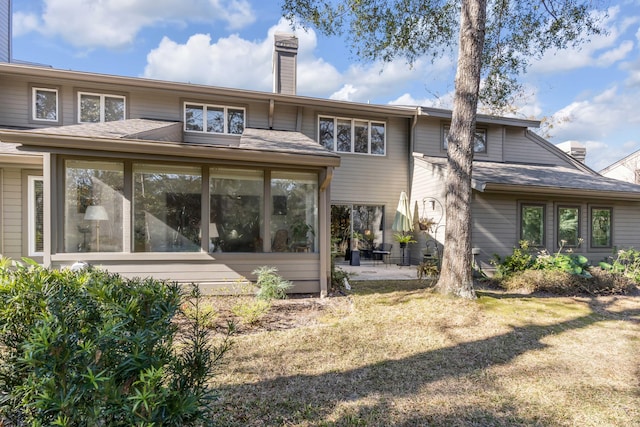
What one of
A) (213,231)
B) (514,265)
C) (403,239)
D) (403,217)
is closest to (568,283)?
(514,265)

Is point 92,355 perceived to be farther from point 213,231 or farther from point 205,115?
point 205,115

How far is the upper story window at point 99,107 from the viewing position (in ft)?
29.7

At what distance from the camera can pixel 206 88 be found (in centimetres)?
952

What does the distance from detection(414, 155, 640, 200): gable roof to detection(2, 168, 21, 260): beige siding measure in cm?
1090

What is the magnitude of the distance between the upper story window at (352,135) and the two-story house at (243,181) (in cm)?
4

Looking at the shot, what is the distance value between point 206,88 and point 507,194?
917 centimetres

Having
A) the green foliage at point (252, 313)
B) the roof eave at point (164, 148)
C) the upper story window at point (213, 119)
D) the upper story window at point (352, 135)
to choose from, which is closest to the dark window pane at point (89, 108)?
the upper story window at point (213, 119)

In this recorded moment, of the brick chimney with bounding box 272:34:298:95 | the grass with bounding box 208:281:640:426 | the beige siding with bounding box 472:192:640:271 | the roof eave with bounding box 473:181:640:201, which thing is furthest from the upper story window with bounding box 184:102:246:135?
the beige siding with bounding box 472:192:640:271

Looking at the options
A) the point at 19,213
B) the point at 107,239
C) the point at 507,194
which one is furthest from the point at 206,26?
the point at 507,194

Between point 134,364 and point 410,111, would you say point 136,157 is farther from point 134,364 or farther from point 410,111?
point 410,111

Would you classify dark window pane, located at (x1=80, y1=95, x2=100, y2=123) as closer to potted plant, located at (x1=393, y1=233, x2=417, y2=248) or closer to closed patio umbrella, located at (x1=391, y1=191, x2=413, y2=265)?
closed patio umbrella, located at (x1=391, y1=191, x2=413, y2=265)

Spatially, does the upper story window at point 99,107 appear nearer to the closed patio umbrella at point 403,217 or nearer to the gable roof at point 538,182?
A: the closed patio umbrella at point 403,217

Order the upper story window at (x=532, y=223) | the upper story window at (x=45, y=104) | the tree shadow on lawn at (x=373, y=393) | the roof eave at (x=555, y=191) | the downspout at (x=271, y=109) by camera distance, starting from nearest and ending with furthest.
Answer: the tree shadow on lawn at (x=373, y=393) < the roof eave at (x=555, y=191) < the upper story window at (x=45, y=104) < the upper story window at (x=532, y=223) < the downspout at (x=271, y=109)

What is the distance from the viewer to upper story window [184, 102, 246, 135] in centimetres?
991
